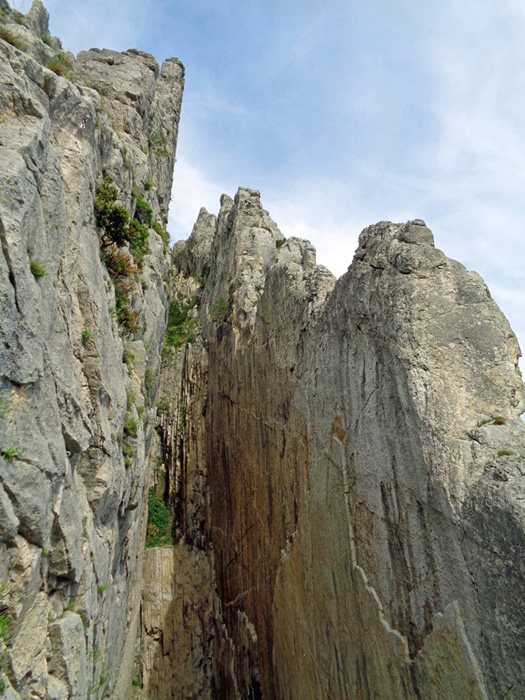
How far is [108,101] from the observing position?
15672 mm

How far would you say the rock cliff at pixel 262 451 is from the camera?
6.61 m

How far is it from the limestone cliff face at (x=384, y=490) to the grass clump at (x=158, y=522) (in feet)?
18.9

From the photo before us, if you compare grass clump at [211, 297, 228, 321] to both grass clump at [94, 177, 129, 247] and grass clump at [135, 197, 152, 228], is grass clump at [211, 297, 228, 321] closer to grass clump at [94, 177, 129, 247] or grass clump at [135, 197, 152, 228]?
grass clump at [135, 197, 152, 228]

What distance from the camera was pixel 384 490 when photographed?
10.1 meters

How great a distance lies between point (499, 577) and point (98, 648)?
875cm

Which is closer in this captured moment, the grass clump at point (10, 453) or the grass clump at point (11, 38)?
the grass clump at point (10, 453)

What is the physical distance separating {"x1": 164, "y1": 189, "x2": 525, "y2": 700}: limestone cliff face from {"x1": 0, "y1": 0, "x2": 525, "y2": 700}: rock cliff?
56 mm

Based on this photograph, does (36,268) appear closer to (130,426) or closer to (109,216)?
(109,216)

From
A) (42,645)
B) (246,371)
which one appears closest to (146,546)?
(246,371)

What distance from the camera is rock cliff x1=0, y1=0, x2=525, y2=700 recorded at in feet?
21.7

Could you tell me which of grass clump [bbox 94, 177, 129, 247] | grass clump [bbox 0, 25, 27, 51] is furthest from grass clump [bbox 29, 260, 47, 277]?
grass clump [bbox 94, 177, 129, 247]

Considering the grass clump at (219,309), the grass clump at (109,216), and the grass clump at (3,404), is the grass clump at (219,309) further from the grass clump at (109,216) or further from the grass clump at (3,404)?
the grass clump at (3,404)

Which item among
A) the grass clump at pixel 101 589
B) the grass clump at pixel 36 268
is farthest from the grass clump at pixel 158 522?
the grass clump at pixel 36 268

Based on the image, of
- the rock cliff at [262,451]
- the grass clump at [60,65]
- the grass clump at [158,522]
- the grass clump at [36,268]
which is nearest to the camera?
the grass clump at [36,268]
